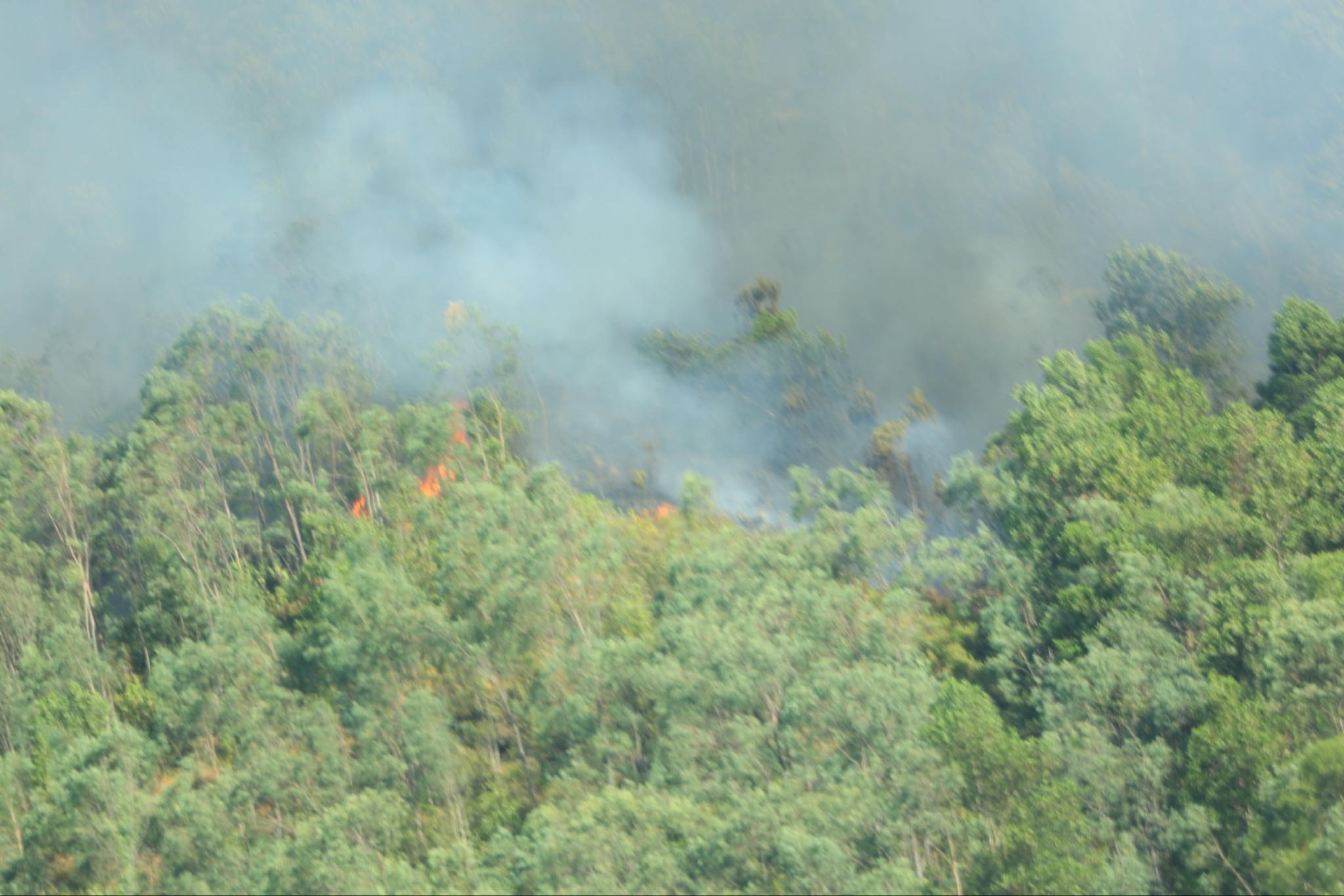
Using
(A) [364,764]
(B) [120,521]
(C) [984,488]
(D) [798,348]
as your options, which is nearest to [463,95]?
(D) [798,348]

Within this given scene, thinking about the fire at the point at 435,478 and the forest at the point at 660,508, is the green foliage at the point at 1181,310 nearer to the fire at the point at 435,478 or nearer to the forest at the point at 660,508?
the forest at the point at 660,508

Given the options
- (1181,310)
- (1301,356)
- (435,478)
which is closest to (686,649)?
(435,478)

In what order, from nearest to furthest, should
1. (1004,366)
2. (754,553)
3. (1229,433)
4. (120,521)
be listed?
(754,553) < (1229,433) < (120,521) < (1004,366)

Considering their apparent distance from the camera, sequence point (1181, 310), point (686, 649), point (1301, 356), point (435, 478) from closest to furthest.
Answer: point (686, 649) < point (1301, 356) < point (435, 478) < point (1181, 310)

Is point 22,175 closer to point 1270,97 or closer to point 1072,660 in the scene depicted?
point 1270,97

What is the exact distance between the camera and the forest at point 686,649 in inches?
1542

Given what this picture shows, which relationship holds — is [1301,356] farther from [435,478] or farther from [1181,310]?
[435,478]

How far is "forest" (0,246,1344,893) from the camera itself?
3916 centimetres

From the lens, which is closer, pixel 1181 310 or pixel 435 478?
pixel 435 478

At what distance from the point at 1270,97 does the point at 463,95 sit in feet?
205

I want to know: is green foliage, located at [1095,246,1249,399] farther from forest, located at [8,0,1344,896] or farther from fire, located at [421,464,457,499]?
fire, located at [421,464,457,499]

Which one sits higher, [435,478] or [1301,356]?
[1301,356]

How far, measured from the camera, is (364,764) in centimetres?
4844

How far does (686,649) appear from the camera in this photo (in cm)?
4588
